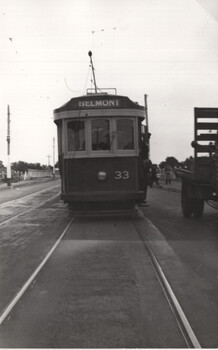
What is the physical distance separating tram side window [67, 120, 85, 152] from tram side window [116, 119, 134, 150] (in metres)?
0.92

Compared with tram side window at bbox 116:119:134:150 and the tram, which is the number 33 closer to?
the tram

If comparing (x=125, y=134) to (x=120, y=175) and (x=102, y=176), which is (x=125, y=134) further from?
(x=102, y=176)

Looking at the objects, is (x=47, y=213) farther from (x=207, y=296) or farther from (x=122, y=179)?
(x=207, y=296)

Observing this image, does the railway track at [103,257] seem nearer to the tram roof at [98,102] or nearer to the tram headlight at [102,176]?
the tram headlight at [102,176]

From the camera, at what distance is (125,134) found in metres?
11.9

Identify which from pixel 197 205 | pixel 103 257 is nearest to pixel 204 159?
pixel 197 205

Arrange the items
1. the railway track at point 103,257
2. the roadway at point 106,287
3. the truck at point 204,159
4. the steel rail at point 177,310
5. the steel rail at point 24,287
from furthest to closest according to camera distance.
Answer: the truck at point 204,159 < the steel rail at point 24,287 < the railway track at point 103,257 < the roadway at point 106,287 < the steel rail at point 177,310

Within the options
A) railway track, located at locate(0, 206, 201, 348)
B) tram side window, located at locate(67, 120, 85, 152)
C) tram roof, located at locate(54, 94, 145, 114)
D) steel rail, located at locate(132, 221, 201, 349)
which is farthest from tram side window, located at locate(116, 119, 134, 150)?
steel rail, located at locate(132, 221, 201, 349)

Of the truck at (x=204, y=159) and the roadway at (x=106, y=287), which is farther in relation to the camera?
the truck at (x=204, y=159)

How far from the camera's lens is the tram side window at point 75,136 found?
1180cm

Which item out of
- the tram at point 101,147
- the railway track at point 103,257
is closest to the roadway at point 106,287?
the railway track at point 103,257

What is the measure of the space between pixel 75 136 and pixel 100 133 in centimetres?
65

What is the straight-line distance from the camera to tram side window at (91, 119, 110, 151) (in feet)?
38.6

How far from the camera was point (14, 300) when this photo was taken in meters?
4.80
